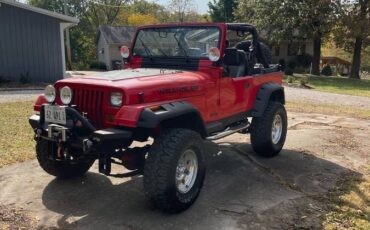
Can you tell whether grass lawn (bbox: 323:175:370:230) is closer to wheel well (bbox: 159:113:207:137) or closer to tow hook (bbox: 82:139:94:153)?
wheel well (bbox: 159:113:207:137)

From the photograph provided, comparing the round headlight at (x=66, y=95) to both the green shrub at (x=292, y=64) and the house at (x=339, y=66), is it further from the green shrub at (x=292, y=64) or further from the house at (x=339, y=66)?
the house at (x=339, y=66)

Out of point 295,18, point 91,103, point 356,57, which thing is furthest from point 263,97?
point 356,57

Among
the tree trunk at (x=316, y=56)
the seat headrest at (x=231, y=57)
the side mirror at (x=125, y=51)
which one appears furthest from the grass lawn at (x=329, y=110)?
the tree trunk at (x=316, y=56)

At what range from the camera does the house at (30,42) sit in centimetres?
1700

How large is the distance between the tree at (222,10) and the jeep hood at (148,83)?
3553cm

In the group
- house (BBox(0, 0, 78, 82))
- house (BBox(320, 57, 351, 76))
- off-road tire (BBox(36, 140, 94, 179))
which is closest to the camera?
off-road tire (BBox(36, 140, 94, 179))

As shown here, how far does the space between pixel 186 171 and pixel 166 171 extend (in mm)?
568

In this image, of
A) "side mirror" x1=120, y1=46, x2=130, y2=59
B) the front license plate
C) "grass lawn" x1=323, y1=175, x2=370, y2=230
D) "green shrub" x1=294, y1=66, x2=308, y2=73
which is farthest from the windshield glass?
"green shrub" x1=294, y1=66, x2=308, y2=73

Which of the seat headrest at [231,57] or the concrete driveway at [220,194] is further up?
the seat headrest at [231,57]

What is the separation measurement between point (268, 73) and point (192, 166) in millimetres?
2868

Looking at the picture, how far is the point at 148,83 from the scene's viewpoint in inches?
174

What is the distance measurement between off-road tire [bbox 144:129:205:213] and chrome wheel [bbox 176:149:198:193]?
126 millimetres

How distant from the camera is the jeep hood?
4207 mm

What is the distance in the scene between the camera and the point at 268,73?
6848 mm
